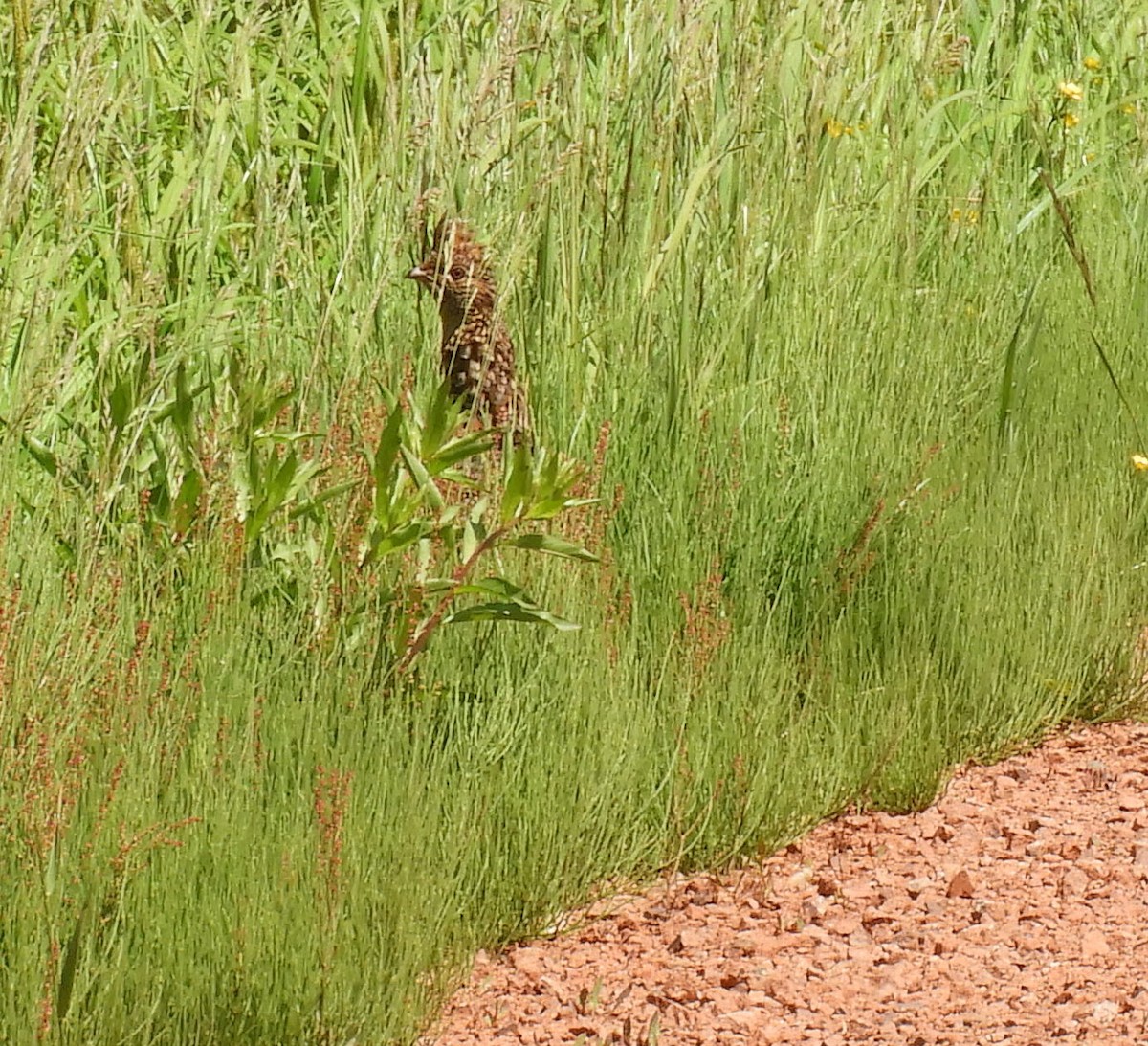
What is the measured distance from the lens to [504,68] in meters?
3.16

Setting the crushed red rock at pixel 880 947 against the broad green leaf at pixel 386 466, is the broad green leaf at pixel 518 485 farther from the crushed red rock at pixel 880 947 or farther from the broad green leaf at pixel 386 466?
the crushed red rock at pixel 880 947

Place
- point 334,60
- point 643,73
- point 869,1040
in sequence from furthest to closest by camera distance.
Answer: point 334,60
point 643,73
point 869,1040

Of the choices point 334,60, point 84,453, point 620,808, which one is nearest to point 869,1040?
point 620,808

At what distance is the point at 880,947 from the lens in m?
2.63

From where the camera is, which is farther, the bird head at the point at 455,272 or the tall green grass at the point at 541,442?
the bird head at the point at 455,272

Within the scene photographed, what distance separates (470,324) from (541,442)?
1.20ft

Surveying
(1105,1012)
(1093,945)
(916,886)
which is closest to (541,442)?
(916,886)

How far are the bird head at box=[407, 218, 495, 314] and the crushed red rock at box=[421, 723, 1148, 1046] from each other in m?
1.00

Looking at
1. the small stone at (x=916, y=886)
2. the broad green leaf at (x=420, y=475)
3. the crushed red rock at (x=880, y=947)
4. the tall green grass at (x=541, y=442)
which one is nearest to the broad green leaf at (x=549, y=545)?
the broad green leaf at (x=420, y=475)

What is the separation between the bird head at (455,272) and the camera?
9.86 ft

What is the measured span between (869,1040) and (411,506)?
963 mm

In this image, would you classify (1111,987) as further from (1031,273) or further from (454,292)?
(1031,273)

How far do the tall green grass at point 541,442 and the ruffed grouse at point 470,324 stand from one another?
3.3 inches

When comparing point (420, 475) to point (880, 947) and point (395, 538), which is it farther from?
point (880, 947)
